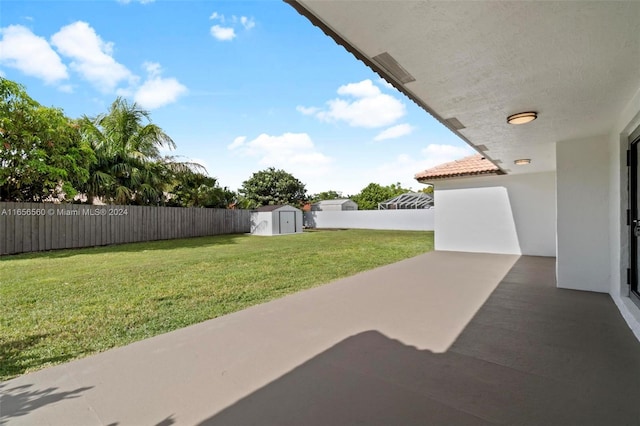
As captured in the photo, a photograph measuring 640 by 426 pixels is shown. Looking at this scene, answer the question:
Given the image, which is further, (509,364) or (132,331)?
(132,331)

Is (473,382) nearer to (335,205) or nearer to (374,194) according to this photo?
(335,205)

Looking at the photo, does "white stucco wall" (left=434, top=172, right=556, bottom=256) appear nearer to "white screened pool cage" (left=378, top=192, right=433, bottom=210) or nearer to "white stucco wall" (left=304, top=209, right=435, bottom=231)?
"white stucco wall" (left=304, top=209, right=435, bottom=231)

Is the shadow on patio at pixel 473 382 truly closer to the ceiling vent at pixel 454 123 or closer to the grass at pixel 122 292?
the grass at pixel 122 292

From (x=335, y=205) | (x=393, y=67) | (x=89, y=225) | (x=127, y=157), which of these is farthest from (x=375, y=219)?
(x=393, y=67)

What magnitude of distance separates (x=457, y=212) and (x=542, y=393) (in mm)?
8686

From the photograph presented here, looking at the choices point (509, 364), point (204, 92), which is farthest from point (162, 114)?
point (509, 364)

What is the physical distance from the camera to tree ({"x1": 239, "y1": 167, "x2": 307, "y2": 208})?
97.3 feet

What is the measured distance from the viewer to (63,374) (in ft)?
8.18

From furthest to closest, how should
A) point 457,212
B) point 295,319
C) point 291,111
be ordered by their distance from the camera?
1. point 291,111
2. point 457,212
3. point 295,319

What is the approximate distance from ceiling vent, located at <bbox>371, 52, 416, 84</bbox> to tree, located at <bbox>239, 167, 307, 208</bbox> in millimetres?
26797

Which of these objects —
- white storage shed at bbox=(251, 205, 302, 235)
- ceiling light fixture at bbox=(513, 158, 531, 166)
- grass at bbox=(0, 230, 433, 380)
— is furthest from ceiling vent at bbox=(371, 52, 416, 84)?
white storage shed at bbox=(251, 205, 302, 235)

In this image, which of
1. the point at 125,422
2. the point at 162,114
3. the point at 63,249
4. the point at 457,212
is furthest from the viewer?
the point at 162,114

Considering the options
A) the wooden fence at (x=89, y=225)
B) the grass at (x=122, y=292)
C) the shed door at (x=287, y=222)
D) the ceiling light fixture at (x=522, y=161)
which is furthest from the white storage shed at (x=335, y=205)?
the ceiling light fixture at (x=522, y=161)

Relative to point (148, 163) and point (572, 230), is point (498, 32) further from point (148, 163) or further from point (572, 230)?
point (148, 163)
